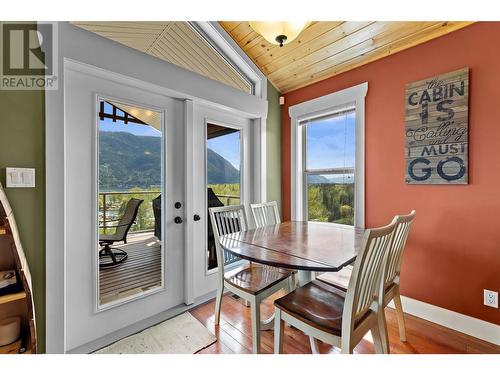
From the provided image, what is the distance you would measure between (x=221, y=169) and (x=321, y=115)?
4.61 ft

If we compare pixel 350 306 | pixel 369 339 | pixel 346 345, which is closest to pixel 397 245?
pixel 350 306

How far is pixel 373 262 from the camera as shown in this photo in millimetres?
1151

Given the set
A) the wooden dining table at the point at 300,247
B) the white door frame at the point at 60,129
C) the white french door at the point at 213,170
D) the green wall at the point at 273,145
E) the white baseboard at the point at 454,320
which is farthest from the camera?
the green wall at the point at 273,145


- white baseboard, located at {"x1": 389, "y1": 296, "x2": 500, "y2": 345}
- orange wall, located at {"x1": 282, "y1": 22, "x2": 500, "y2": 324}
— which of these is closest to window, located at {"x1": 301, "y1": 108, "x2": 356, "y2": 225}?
orange wall, located at {"x1": 282, "y1": 22, "x2": 500, "y2": 324}

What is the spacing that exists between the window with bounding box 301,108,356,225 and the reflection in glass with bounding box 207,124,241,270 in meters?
0.95

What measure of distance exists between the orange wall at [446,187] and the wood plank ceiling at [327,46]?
105mm

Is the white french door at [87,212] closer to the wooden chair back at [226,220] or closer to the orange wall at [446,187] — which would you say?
the wooden chair back at [226,220]

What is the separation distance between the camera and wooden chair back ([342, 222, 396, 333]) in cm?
105

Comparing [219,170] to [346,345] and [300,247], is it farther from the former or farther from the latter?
[346,345]

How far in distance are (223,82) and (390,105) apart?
1735 mm

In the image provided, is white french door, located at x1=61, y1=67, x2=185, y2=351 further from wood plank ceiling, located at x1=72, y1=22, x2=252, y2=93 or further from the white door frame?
wood plank ceiling, located at x1=72, y1=22, x2=252, y2=93

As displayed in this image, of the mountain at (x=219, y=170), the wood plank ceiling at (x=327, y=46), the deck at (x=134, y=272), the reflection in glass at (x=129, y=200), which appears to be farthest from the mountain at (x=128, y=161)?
the wood plank ceiling at (x=327, y=46)

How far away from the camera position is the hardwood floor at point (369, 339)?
1.65 m
